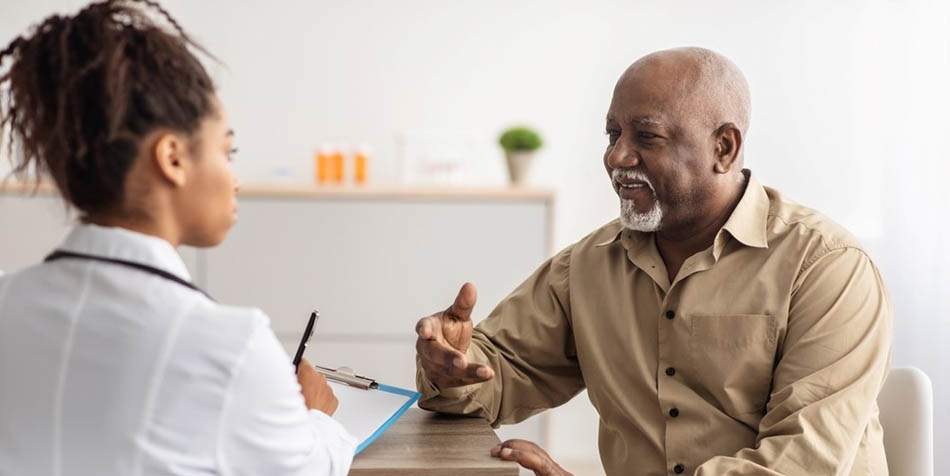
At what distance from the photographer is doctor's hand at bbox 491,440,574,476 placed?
1520 millimetres

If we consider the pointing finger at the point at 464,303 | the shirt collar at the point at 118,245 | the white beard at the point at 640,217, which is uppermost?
the shirt collar at the point at 118,245

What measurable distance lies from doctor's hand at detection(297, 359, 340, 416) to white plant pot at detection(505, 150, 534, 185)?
253 centimetres

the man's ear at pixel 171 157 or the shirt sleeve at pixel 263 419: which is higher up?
the man's ear at pixel 171 157

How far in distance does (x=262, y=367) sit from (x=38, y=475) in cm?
25

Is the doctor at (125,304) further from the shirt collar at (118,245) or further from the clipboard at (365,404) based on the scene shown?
the clipboard at (365,404)

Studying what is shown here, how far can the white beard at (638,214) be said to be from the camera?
193cm

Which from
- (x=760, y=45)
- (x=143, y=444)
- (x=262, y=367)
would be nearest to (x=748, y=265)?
(x=262, y=367)

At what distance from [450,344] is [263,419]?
26.6 inches

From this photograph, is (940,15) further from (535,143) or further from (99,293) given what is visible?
(99,293)

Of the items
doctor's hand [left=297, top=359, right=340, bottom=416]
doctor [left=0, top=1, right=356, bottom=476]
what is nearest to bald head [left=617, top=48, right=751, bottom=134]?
doctor's hand [left=297, top=359, right=340, bottom=416]

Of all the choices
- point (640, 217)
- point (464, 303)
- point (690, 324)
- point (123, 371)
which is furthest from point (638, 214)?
point (123, 371)

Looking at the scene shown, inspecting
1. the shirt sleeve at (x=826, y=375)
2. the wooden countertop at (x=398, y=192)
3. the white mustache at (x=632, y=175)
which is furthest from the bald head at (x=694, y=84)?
the wooden countertop at (x=398, y=192)

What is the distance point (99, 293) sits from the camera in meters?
1.09

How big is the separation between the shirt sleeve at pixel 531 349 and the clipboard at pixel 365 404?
19 centimetres
